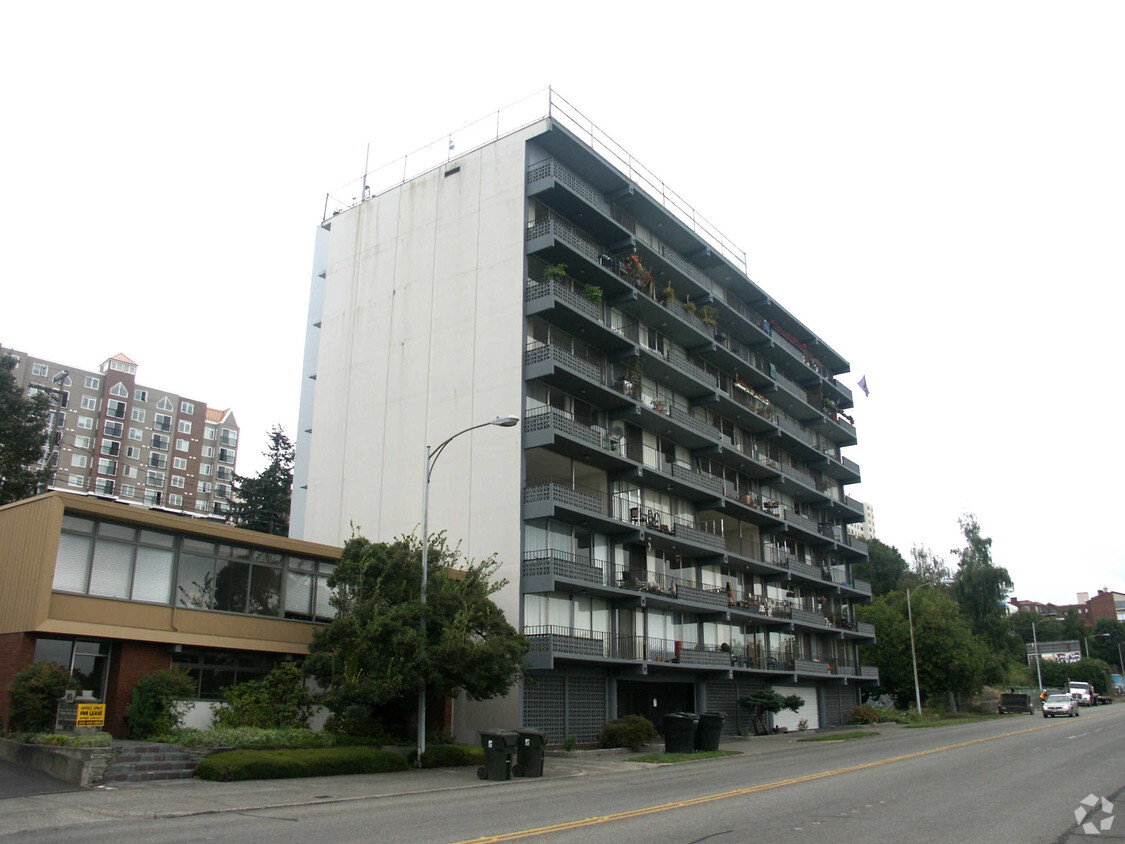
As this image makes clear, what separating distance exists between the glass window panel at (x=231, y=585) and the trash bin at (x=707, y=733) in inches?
664

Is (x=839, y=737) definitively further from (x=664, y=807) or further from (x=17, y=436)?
(x=17, y=436)

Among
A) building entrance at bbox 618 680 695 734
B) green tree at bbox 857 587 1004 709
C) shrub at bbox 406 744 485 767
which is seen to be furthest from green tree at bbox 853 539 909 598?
shrub at bbox 406 744 485 767

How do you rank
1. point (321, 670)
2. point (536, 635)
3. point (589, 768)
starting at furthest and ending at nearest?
point (536, 635)
point (589, 768)
point (321, 670)

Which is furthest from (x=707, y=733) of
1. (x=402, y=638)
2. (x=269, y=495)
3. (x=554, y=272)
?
(x=269, y=495)

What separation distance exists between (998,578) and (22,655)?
260 ft

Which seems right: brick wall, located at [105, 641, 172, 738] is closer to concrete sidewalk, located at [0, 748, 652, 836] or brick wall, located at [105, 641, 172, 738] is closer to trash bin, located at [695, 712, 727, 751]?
concrete sidewalk, located at [0, 748, 652, 836]

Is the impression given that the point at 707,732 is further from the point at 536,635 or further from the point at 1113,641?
the point at 1113,641

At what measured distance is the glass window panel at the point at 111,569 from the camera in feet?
77.3

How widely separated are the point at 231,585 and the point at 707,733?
17796 mm

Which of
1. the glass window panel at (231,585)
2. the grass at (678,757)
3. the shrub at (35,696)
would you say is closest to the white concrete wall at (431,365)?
the grass at (678,757)

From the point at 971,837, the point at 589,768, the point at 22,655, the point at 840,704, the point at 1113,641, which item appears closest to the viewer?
the point at 971,837

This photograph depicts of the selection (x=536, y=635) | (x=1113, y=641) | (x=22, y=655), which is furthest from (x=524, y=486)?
(x=1113, y=641)

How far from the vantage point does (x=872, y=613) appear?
6794 centimetres

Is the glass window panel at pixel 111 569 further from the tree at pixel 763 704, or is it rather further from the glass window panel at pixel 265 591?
the tree at pixel 763 704
